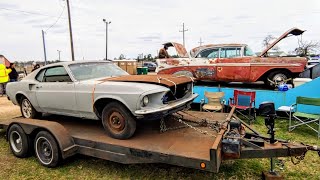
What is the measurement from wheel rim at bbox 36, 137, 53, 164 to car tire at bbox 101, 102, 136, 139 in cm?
107

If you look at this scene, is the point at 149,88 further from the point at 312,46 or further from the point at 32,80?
the point at 312,46

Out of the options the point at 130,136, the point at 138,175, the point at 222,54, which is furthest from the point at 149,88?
the point at 222,54

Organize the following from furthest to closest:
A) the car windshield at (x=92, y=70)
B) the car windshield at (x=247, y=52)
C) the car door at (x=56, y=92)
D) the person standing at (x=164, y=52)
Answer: the person standing at (x=164, y=52) < the car windshield at (x=247, y=52) < the car windshield at (x=92, y=70) < the car door at (x=56, y=92)

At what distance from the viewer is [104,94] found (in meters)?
3.90

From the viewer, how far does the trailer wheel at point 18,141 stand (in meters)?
4.45

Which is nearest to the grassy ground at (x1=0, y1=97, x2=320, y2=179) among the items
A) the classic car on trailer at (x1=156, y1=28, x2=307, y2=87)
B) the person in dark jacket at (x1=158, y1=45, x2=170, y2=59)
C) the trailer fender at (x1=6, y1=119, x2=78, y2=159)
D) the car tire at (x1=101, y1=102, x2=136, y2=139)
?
the trailer fender at (x1=6, y1=119, x2=78, y2=159)

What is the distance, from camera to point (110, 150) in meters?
3.60

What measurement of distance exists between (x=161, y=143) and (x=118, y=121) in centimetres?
77

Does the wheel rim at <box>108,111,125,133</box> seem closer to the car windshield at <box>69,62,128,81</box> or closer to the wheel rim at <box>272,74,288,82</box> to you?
the car windshield at <box>69,62,128,81</box>

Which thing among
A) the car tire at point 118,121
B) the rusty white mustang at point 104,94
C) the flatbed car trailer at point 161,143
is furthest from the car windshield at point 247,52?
the car tire at point 118,121

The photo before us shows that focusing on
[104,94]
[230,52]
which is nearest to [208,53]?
[230,52]

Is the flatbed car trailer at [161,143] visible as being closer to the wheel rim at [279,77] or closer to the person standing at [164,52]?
the wheel rim at [279,77]

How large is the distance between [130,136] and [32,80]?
2.69 meters

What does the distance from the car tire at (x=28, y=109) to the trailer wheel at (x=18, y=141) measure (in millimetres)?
627
